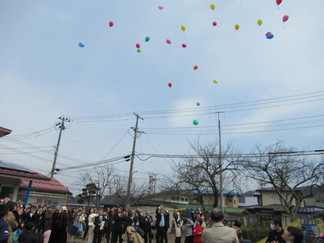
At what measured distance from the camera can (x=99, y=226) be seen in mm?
10836

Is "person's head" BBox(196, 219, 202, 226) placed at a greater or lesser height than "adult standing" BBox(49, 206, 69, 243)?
greater

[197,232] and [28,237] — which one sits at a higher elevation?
[197,232]

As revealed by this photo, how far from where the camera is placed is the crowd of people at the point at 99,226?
3334mm

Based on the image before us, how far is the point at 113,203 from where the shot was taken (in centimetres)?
3997

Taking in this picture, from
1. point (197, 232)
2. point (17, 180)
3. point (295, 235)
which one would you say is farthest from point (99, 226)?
point (295, 235)

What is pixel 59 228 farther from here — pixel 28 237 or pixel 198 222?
pixel 198 222

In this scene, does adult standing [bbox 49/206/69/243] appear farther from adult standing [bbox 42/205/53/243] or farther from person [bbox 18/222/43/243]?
person [bbox 18/222/43/243]

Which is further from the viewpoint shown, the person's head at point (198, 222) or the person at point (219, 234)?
the person's head at point (198, 222)

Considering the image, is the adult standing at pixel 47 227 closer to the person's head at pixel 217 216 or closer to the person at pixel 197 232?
the person at pixel 197 232

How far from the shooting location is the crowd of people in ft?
10.9

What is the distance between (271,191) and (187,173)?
16130 millimetres

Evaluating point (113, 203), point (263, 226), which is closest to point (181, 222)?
point (263, 226)

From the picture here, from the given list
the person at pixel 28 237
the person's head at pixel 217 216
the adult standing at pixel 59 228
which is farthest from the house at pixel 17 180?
the person's head at pixel 217 216

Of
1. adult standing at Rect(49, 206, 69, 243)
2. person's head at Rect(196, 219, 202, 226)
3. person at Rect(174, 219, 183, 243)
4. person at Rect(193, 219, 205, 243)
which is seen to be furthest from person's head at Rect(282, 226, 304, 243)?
person at Rect(174, 219, 183, 243)
